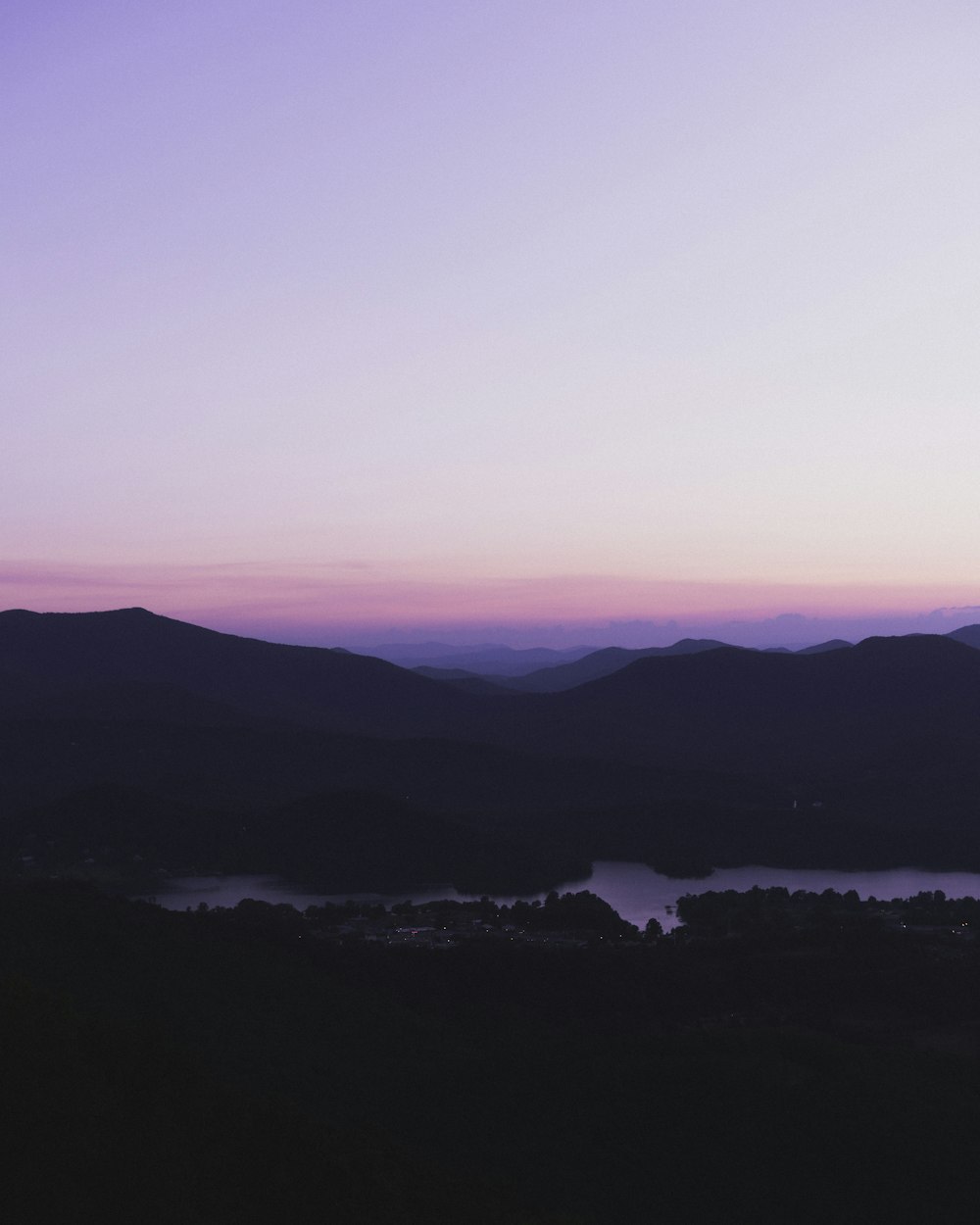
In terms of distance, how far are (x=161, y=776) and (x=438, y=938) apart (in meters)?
59.5

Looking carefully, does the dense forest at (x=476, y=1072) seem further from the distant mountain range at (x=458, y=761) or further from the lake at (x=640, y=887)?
the distant mountain range at (x=458, y=761)

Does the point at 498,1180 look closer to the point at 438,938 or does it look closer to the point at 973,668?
the point at 438,938

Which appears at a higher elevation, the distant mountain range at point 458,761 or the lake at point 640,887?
the distant mountain range at point 458,761

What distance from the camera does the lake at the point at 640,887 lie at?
66981 mm

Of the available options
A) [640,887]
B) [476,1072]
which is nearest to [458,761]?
[640,887]

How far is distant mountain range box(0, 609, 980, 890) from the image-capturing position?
81500 mm

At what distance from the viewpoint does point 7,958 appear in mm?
35688

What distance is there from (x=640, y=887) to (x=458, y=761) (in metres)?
41.0

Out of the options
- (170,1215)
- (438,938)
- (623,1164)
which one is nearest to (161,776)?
(438,938)

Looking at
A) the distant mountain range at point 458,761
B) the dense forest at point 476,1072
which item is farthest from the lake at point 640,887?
the dense forest at point 476,1072

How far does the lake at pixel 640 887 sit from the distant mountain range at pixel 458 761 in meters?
2.33

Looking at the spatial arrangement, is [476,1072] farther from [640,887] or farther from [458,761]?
[458,761]

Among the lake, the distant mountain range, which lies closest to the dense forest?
the lake

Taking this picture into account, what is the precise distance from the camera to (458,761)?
373 ft
